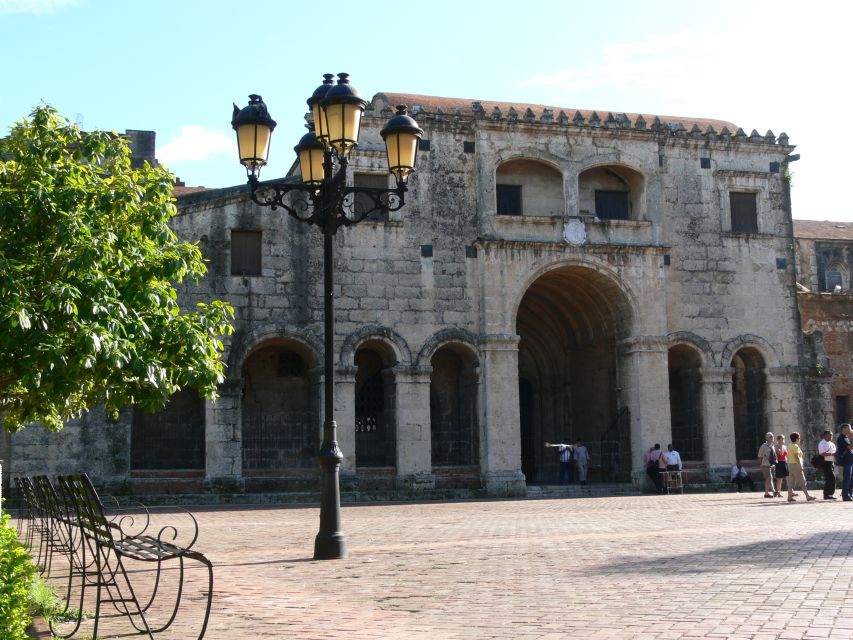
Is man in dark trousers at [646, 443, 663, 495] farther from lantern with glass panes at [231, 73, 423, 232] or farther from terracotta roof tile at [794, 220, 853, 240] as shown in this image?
terracotta roof tile at [794, 220, 853, 240]

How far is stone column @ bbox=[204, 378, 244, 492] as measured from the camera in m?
24.0

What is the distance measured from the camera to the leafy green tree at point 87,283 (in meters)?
8.12

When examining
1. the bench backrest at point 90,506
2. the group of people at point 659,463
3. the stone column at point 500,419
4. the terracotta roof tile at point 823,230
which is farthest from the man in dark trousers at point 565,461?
the terracotta roof tile at point 823,230

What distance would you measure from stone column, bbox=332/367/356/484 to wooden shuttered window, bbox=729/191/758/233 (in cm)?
1269

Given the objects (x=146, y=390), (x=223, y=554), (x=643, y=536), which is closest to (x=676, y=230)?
(x=643, y=536)

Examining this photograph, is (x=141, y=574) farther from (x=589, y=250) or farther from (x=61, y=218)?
(x=589, y=250)

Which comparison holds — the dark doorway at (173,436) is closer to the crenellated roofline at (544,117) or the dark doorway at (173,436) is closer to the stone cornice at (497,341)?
the stone cornice at (497,341)

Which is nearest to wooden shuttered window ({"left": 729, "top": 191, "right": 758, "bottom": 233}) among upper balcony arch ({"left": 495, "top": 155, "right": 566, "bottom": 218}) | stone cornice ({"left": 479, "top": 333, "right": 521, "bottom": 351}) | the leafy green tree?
upper balcony arch ({"left": 495, "top": 155, "right": 566, "bottom": 218})

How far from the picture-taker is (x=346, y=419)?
24922mm

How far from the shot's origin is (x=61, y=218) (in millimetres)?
9281

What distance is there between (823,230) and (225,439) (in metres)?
35.5

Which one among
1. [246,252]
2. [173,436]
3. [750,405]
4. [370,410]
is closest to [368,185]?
[246,252]

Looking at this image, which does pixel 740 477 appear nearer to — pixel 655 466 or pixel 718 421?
pixel 718 421

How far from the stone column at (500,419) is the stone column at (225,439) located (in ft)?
21.0
